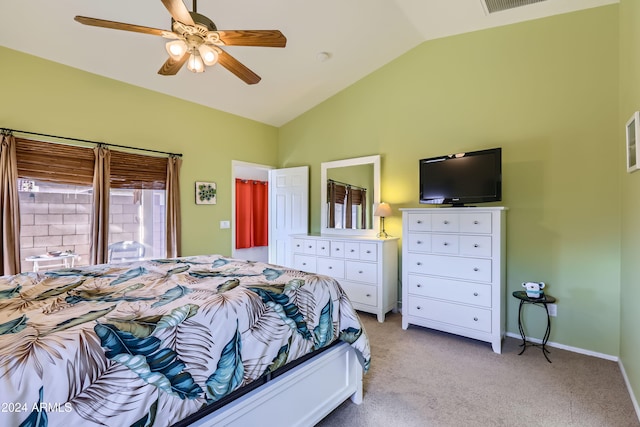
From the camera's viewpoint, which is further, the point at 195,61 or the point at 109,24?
the point at 195,61

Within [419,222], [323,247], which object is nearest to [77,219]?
[323,247]

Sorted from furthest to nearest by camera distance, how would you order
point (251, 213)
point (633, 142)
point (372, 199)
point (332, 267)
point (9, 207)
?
point (251, 213) → point (372, 199) → point (332, 267) → point (9, 207) → point (633, 142)

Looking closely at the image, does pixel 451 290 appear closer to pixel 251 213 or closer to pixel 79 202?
pixel 79 202

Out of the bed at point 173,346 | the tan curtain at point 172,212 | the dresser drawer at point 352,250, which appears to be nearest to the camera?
the bed at point 173,346

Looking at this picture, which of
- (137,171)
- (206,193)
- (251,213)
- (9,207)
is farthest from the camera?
(251,213)

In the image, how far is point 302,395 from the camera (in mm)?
1643

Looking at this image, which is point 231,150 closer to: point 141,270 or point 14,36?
point 14,36

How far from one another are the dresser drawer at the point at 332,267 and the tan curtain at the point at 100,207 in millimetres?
2447

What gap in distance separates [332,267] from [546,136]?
268 centimetres

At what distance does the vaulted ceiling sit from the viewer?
2.52 meters

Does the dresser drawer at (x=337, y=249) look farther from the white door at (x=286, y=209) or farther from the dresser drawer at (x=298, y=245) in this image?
the white door at (x=286, y=209)

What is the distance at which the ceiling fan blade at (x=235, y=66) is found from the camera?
86.5 inches

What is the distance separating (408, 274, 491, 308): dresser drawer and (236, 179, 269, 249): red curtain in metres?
3.85

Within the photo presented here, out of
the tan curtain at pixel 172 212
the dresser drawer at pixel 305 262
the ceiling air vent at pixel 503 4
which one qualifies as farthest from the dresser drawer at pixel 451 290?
the tan curtain at pixel 172 212
